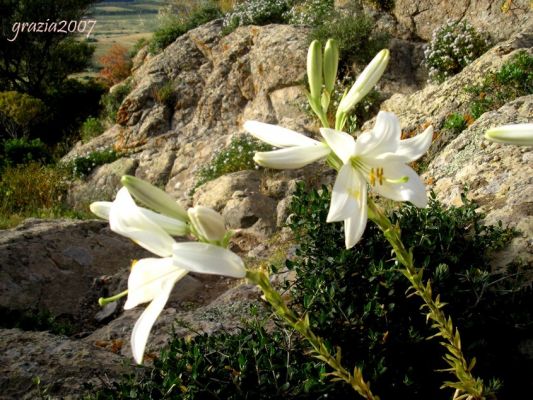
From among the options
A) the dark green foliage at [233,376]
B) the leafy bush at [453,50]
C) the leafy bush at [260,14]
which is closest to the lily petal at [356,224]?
the dark green foliage at [233,376]

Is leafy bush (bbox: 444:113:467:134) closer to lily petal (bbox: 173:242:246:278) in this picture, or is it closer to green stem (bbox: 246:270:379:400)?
green stem (bbox: 246:270:379:400)

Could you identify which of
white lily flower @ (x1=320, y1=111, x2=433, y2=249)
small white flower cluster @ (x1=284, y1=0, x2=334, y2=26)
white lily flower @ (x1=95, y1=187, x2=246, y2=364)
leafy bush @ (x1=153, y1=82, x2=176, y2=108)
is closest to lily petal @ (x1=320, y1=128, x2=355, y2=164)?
white lily flower @ (x1=320, y1=111, x2=433, y2=249)

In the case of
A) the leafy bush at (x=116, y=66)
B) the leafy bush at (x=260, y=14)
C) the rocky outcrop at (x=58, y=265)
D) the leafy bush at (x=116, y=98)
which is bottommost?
the leafy bush at (x=116, y=66)

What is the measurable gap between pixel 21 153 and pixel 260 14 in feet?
20.7

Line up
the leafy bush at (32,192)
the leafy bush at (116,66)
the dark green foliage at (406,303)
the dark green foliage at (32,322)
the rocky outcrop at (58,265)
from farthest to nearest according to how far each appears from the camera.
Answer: the leafy bush at (116,66), the leafy bush at (32,192), the rocky outcrop at (58,265), the dark green foliage at (32,322), the dark green foliage at (406,303)

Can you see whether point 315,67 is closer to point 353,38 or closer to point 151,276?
point 151,276

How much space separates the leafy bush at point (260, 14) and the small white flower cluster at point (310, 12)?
279 millimetres

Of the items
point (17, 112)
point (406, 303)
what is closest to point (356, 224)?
point (406, 303)

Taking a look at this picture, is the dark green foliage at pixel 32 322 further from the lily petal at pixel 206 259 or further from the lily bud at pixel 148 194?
the lily petal at pixel 206 259

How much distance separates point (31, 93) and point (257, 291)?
54.9 ft

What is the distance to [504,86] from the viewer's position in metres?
5.54

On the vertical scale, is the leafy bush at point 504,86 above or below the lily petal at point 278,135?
below

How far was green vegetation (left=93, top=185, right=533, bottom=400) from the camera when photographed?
1647mm

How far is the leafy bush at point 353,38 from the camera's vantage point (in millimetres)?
9625
